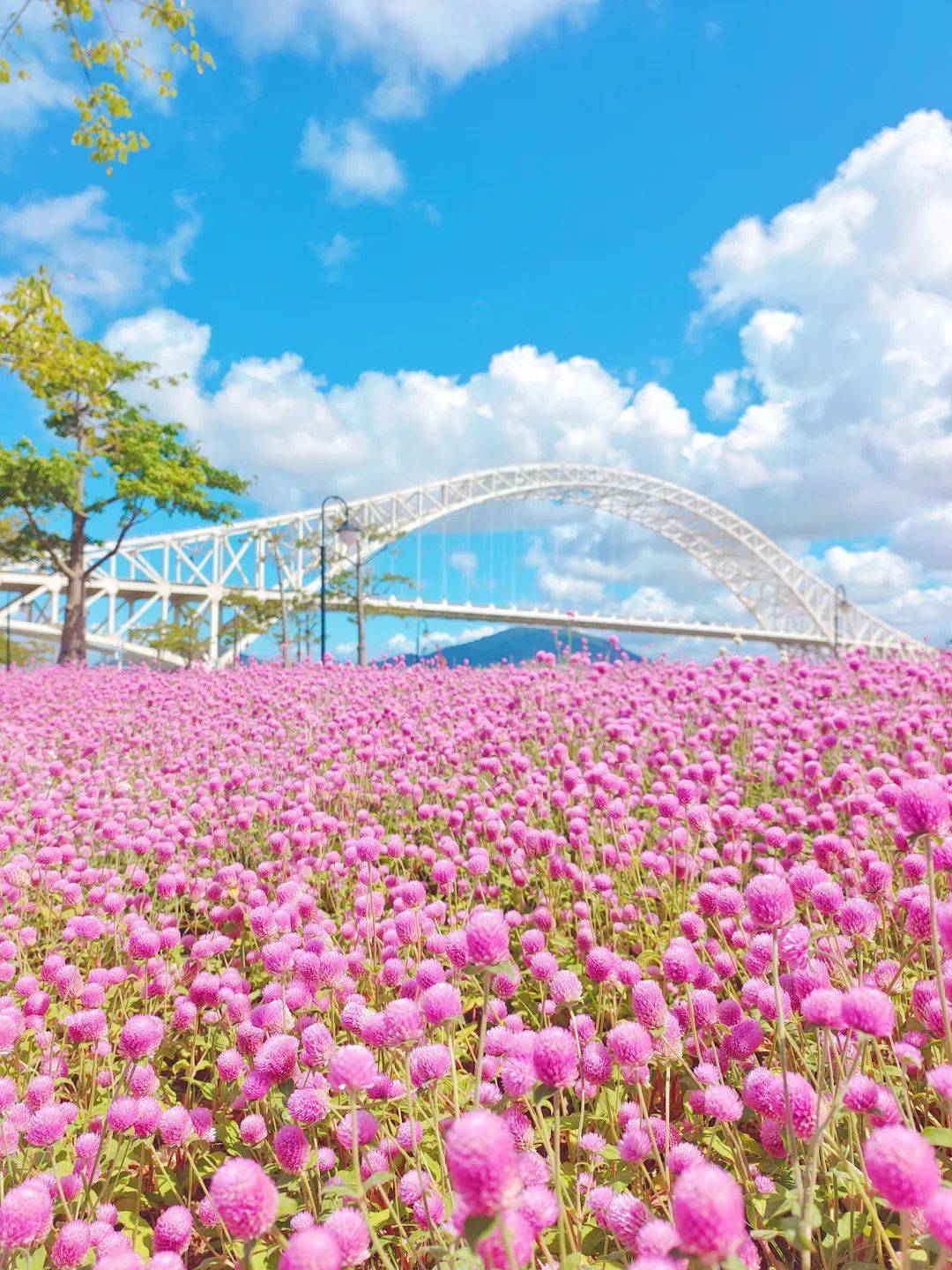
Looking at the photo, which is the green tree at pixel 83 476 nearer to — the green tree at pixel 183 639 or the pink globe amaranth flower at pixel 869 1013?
the green tree at pixel 183 639

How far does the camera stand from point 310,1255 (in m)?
0.98

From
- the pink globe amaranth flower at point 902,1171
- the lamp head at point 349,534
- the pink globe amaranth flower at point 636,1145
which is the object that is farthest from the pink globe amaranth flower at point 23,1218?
the lamp head at point 349,534

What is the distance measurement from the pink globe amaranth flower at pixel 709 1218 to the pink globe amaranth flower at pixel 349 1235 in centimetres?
56

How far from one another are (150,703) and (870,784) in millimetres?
7239

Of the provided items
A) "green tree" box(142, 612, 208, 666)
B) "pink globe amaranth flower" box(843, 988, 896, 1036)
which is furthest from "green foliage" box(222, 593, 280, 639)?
"pink globe amaranth flower" box(843, 988, 896, 1036)

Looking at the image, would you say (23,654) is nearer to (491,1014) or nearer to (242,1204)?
(491,1014)

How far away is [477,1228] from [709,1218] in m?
0.25

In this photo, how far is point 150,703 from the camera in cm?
847

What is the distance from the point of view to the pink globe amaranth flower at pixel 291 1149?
1.57 meters

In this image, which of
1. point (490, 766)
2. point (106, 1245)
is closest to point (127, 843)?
point (490, 766)

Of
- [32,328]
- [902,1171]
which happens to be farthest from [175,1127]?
[32,328]

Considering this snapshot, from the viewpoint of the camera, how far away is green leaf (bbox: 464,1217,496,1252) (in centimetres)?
80

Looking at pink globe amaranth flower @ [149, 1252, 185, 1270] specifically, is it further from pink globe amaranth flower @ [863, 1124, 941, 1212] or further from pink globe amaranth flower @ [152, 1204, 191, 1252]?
pink globe amaranth flower @ [863, 1124, 941, 1212]

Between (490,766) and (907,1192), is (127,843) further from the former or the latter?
(907,1192)
